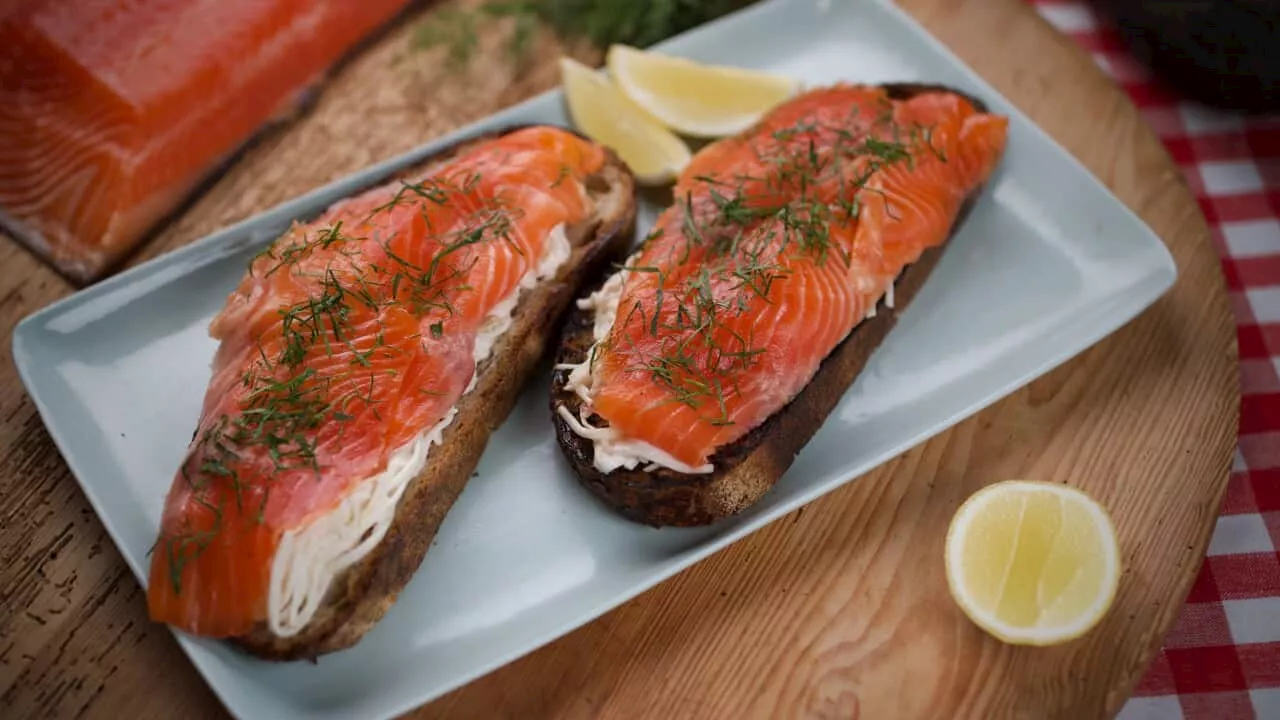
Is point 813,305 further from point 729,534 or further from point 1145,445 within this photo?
point 1145,445

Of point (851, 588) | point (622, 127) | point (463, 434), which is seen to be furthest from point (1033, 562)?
point (622, 127)

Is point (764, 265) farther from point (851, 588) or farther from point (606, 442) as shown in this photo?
point (851, 588)

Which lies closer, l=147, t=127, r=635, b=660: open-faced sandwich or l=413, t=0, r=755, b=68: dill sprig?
l=147, t=127, r=635, b=660: open-faced sandwich

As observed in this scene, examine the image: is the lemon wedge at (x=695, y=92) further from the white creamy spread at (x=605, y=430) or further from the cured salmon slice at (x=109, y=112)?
the cured salmon slice at (x=109, y=112)

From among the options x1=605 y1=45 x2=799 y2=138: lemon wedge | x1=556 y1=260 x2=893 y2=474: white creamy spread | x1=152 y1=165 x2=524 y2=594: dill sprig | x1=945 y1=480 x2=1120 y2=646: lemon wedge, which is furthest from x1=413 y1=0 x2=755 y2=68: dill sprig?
x1=945 y1=480 x2=1120 y2=646: lemon wedge

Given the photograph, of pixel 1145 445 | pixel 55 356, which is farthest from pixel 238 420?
pixel 1145 445

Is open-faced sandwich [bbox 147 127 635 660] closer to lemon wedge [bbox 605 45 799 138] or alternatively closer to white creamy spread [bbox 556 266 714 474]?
white creamy spread [bbox 556 266 714 474]
